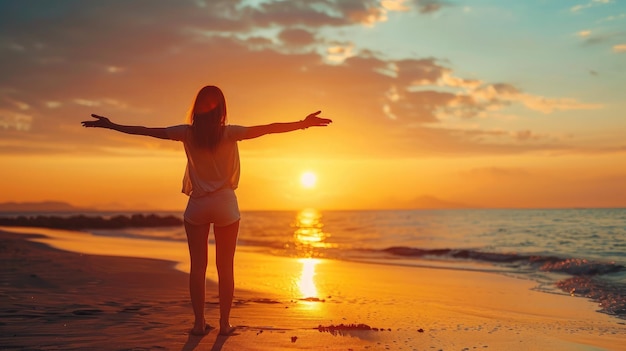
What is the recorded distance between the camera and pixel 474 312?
27.6 feet

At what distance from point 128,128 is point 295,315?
3290mm

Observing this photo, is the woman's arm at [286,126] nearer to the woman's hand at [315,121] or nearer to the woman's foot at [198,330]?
the woman's hand at [315,121]

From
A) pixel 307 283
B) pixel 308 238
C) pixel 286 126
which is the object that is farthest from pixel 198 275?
pixel 308 238

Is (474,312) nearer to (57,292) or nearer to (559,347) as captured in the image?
(559,347)

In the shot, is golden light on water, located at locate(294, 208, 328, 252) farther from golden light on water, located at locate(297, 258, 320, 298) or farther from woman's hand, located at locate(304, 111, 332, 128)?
woman's hand, located at locate(304, 111, 332, 128)

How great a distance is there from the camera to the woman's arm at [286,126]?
5.57 metres

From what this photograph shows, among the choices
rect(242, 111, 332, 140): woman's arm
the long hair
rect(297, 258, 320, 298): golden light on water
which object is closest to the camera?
rect(242, 111, 332, 140): woman's arm

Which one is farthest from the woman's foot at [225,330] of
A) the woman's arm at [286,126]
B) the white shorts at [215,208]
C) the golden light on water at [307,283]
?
the golden light on water at [307,283]

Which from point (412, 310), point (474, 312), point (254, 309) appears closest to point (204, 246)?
point (254, 309)

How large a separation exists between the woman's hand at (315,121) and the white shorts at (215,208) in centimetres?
102

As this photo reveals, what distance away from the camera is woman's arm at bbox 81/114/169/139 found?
18.6 feet

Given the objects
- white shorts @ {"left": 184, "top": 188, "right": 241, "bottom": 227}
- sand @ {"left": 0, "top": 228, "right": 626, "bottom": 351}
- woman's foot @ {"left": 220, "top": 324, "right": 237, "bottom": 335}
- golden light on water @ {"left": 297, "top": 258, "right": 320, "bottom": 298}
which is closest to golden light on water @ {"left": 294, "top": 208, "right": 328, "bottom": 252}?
golden light on water @ {"left": 297, "top": 258, "right": 320, "bottom": 298}

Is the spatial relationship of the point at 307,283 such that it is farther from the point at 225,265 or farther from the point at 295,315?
the point at 225,265

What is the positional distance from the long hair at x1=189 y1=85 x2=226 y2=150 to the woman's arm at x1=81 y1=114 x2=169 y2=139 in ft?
1.14
